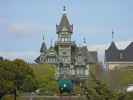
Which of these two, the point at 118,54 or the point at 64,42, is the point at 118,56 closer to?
the point at 118,54

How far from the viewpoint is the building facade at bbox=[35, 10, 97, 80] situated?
79.8 metres

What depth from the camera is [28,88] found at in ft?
184

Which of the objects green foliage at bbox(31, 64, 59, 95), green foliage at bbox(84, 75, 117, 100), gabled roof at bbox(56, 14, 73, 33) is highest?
gabled roof at bbox(56, 14, 73, 33)

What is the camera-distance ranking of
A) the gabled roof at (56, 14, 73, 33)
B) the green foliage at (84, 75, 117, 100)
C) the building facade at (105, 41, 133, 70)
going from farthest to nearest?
1. the building facade at (105, 41, 133, 70)
2. the gabled roof at (56, 14, 73, 33)
3. the green foliage at (84, 75, 117, 100)

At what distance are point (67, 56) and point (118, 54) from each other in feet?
46.5

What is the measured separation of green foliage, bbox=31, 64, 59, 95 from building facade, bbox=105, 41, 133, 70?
18.5 meters

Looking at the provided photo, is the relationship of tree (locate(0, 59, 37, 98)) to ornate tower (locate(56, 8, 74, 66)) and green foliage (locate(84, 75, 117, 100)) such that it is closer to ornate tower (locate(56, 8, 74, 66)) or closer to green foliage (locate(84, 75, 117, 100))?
ornate tower (locate(56, 8, 74, 66))

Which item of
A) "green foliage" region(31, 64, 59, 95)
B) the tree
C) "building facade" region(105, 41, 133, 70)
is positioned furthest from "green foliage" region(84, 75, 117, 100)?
"building facade" region(105, 41, 133, 70)

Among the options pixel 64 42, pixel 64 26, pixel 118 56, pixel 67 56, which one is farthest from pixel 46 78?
pixel 118 56

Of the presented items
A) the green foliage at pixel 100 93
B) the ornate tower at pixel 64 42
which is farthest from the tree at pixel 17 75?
the green foliage at pixel 100 93

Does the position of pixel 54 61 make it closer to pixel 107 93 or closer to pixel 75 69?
pixel 75 69

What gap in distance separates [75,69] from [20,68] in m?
23.8

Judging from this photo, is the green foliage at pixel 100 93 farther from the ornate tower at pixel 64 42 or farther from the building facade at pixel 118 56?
the building facade at pixel 118 56

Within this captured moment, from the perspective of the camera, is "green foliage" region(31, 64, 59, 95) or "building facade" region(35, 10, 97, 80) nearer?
"green foliage" region(31, 64, 59, 95)
